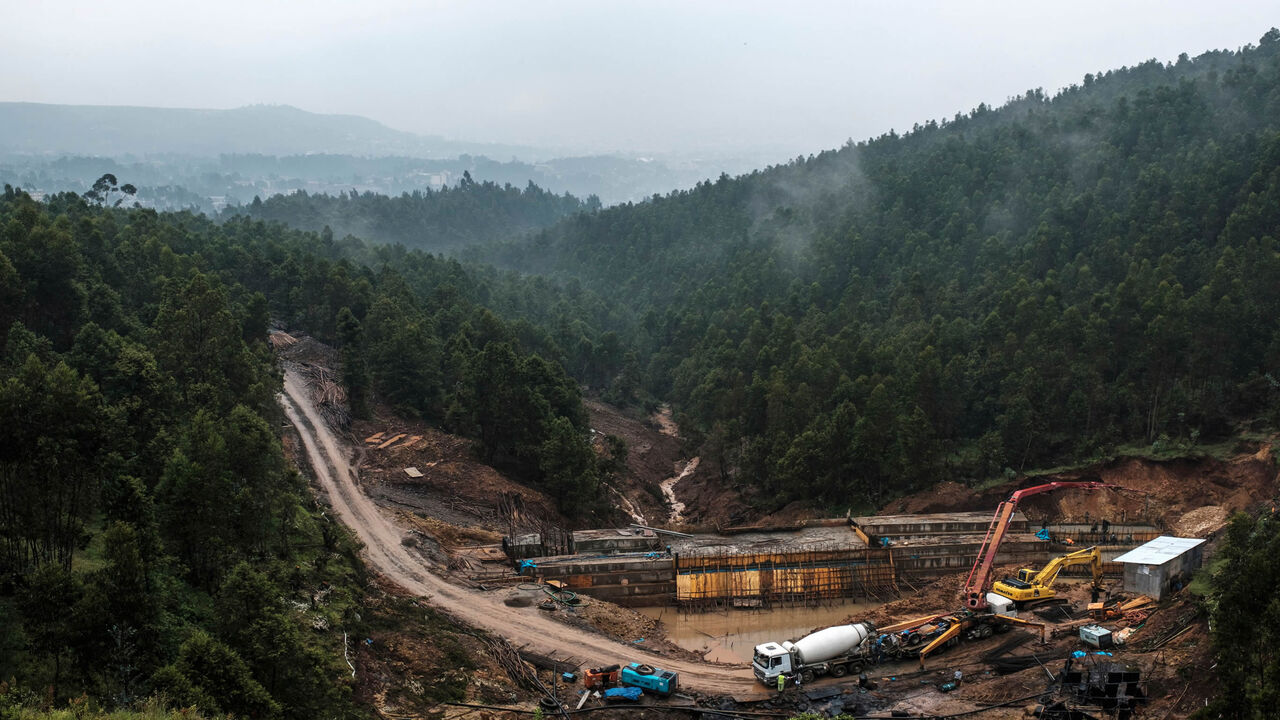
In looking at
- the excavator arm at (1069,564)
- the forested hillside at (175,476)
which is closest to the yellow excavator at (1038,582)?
the excavator arm at (1069,564)

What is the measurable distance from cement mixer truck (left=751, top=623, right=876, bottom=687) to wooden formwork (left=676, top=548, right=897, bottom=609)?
31.1 feet

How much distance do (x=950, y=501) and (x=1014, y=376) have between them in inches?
409

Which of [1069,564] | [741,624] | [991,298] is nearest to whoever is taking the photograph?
[1069,564]

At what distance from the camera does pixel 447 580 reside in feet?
118

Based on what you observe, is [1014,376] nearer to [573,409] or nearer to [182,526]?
[573,409]

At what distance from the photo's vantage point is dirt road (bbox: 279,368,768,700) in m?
29.4

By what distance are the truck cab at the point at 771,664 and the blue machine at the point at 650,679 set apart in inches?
114

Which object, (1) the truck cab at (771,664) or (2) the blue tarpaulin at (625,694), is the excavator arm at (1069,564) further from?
(2) the blue tarpaulin at (625,694)

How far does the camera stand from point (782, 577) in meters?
39.9

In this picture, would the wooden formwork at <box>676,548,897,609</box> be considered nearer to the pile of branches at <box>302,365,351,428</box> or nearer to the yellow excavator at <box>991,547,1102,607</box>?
the yellow excavator at <box>991,547,1102,607</box>

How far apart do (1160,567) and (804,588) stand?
14.2 meters

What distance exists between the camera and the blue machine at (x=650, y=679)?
26.9m

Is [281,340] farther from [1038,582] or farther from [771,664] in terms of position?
[1038,582]

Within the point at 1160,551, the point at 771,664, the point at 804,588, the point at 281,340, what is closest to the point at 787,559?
the point at 804,588
